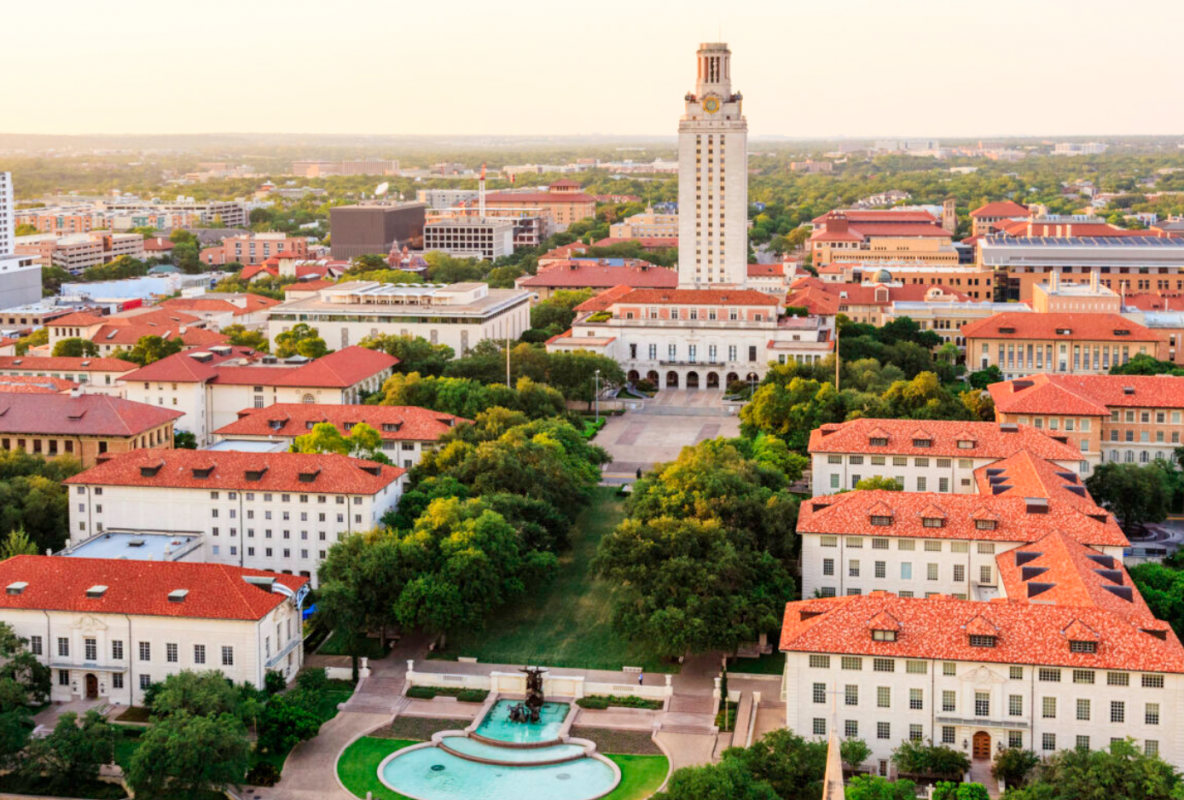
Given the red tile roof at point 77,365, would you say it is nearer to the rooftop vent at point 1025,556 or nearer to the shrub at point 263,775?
the shrub at point 263,775

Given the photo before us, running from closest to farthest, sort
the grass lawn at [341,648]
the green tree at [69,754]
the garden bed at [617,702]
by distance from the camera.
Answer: the green tree at [69,754], the garden bed at [617,702], the grass lawn at [341,648]

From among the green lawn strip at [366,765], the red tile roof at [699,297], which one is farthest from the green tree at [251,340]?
the green lawn strip at [366,765]

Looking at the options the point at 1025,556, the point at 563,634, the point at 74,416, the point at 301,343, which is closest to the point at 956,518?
the point at 1025,556

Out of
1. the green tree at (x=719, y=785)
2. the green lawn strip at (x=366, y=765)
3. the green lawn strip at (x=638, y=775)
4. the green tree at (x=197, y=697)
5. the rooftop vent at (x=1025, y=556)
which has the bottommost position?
the green lawn strip at (x=638, y=775)

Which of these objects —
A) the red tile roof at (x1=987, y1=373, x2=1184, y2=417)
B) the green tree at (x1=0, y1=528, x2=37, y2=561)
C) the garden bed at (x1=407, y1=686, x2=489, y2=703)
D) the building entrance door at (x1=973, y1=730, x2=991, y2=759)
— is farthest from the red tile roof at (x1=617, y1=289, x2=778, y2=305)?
the building entrance door at (x1=973, y1=730, x2=991, y2=759)

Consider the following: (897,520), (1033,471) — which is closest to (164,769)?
(897,520)

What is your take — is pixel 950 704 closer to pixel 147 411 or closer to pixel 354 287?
pixel 147 411

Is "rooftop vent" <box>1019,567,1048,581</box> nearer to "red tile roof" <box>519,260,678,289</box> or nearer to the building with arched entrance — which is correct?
the building with arched entrance
